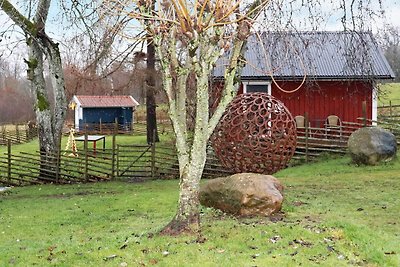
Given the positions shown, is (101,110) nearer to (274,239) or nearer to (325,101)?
(325,101)

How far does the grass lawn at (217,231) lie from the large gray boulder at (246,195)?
0.22 metres

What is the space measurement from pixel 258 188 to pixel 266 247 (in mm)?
1888

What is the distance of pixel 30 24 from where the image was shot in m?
17.0

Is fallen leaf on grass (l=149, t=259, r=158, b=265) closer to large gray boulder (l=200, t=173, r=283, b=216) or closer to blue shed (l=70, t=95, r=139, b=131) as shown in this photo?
large gray boulder (l=200, t=173, r=283, b=216)

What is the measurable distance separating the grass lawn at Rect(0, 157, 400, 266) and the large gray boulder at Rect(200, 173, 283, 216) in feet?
0.73

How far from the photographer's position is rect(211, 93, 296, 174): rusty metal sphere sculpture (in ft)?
48.2

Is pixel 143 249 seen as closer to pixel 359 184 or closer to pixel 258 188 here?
pixel 258 188

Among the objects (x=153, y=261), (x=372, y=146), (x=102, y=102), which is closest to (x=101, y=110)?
(x=102, y=102)

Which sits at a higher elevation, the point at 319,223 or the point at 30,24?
the point at 30,24

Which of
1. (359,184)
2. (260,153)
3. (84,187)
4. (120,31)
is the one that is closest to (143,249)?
(120,31)

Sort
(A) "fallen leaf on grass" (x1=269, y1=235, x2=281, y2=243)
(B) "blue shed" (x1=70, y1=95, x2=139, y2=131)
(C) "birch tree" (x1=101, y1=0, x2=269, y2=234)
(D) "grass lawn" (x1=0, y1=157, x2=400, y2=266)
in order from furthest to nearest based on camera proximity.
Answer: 1. (B) "blue shed" (x1=70, y1=95, x2=139, y2=131)
2. (C) "birch tree" (x1=101, y1=0, x2=269, y2=234)
3. (A) "fallen leaf on grass" (x1=269, y1=235, x2=281, y2=243)
4. (D) "grass lawn" (x1=0, y1=157, x2=400, y2=266)

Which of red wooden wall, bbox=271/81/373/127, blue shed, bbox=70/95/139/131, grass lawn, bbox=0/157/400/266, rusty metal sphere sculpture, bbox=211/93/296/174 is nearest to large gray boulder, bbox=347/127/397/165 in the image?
grass lawn, bbox=0/157/400/266

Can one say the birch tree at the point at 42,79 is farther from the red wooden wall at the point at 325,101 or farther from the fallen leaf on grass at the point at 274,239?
the fallen leaf on grass at the point at 274,239

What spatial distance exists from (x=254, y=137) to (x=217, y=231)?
774 centimetres
